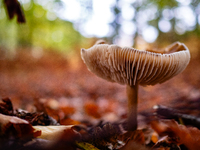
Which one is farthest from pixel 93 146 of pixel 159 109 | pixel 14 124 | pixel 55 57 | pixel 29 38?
pixel 29 38

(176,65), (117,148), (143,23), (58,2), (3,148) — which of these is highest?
(58,2)

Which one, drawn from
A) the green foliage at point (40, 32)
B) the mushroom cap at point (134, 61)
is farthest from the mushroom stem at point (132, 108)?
the green foliage at point (40, 32)

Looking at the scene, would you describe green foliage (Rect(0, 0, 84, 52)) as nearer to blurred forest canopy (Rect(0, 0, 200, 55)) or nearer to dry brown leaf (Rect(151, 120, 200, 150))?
blurred forest canopy (Rect(0, 0, 200, 55))

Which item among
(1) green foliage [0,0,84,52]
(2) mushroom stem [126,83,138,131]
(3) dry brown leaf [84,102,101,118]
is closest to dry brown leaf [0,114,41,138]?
(2) mushroom stem [126,83,138,131]

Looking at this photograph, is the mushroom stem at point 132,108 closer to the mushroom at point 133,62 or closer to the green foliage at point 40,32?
the mushroom at point 133,62

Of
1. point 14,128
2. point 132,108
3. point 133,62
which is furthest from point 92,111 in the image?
point 14,128

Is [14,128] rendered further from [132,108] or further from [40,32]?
[40,32]

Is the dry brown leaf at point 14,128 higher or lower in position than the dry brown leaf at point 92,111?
higher

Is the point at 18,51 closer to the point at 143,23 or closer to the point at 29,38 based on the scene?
the point at 29,38
